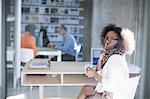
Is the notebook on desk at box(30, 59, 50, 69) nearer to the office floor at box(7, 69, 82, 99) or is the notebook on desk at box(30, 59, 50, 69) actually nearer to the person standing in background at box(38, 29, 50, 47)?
the office floor at box(7, 69, 82, 99)

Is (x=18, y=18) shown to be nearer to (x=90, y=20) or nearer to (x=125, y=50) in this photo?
(x=90, y=20)

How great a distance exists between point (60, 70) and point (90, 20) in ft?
11.1

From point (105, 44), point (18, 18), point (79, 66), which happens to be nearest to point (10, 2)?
point (18, 18)

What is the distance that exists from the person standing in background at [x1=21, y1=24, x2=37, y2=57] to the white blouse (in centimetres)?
326

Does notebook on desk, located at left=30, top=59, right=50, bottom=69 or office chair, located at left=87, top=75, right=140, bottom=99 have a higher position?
notebook on desk, located at left=30, top=59, right=50, bottom=69

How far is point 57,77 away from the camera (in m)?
3.47

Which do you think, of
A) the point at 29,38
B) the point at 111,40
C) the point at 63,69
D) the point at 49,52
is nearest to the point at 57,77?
the point at 63,69

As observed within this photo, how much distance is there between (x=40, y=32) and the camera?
6.53 metres

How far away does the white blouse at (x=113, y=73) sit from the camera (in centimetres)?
276

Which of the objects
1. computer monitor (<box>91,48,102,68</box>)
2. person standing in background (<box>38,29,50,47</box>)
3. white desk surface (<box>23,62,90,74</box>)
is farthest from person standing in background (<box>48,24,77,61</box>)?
computer monitor (<box>91,48,102,68</box>)

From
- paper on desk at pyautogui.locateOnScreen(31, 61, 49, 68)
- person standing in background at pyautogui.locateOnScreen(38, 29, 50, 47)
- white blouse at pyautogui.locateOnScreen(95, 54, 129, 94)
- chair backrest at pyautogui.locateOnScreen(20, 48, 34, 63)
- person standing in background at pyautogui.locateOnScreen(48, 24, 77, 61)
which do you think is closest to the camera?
white blouse at pyautogui.locateOnScreen(95, 54, 129, 94)

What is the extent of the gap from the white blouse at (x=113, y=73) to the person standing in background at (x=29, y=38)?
3264 millimetres

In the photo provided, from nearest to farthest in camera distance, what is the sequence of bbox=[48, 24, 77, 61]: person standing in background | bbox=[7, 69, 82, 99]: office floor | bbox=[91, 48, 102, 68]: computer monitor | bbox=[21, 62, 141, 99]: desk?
bbox=[21, 62, 141, 99]: desk < bbox=[91, 48, 102, 68]: computer monitor < bbox=[7, 69, 82, 99]: office floor < bbox=[48, 24, 77, 61]: person standing in background

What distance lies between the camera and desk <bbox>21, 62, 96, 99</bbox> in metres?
3.19
